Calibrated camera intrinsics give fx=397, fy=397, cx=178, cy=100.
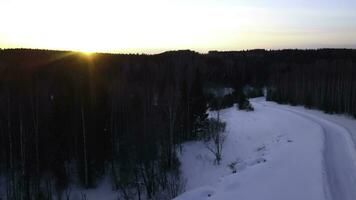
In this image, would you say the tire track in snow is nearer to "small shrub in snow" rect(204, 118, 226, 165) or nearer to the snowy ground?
the snowy ground

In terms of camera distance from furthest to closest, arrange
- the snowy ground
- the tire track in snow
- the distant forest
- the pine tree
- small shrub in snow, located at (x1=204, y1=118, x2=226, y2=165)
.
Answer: the pine tree
small shrub in snow, located at (x1=204, y1=118, x2=226, y2=165)
the distant forest
the snowy ground
the tire track in snow

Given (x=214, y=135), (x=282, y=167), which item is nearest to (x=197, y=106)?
(x=214, y=135)

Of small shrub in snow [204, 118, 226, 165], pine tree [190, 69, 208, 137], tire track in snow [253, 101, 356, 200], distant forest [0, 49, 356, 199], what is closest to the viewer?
tire track in snow [253, 101, 356, 200]

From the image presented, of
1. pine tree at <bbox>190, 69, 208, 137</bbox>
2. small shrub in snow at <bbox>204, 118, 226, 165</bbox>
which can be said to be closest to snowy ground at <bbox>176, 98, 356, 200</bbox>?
small shrub in snow at <bbox>204, 118, 226, 165</bbox>

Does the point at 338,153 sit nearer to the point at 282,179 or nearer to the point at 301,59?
the point at 282,179

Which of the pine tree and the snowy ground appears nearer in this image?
the snowy ground

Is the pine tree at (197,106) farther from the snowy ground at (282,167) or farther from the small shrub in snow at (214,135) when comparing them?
the snowy ground at (282,167)

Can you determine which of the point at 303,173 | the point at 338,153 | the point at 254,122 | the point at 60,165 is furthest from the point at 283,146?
the point at 254,122

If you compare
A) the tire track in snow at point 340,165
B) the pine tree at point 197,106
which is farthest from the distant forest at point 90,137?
the tire track in snow at point 340,165

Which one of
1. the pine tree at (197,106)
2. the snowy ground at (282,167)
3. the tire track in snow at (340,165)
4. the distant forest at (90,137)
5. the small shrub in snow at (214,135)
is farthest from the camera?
the pine tree at (197,106)
